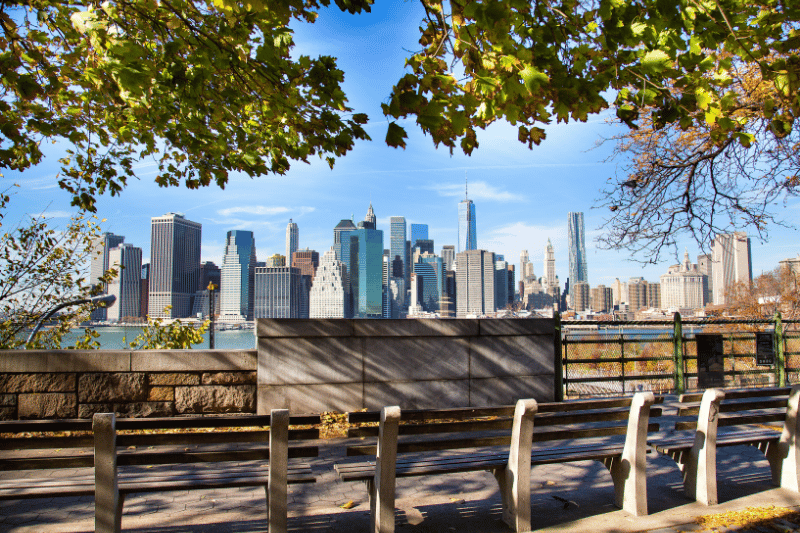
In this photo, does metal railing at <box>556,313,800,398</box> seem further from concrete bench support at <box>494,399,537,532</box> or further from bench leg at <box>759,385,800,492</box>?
concrete bench support at <box>494,399,537,532</box>

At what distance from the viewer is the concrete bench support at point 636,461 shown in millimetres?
3607

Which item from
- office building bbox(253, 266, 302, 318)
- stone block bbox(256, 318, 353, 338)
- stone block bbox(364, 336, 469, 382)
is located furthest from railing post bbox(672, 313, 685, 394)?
office building bbox(253, 266, 302, 318)

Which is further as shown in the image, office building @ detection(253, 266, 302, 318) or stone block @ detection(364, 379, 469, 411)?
office building @ detection(253, 266, 302, 318)

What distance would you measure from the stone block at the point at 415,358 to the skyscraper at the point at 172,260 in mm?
74210

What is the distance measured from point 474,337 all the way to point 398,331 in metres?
1.07

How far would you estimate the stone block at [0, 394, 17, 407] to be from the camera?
5.89 m

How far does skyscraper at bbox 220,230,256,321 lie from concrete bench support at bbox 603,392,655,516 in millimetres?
143866

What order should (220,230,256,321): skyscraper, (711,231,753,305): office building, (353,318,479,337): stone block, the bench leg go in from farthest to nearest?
(220,230,256,321): skyscraper < (711,231,753,305): office building < (353,318,479,337): stone block < the bench leg

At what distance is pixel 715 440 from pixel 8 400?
6.91 m

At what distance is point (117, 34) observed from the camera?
562 centimetres

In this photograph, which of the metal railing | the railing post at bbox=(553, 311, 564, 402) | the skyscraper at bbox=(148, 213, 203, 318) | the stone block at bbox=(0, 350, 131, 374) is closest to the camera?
the stone block at bbox=(0, 350, 131, 374)

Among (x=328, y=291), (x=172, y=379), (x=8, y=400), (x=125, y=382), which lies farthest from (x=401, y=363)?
(x=328, y=291)

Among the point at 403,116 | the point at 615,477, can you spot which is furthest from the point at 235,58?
the point at 615,477

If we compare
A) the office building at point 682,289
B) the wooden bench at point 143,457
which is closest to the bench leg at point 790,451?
the wooden bench at point 143,457
